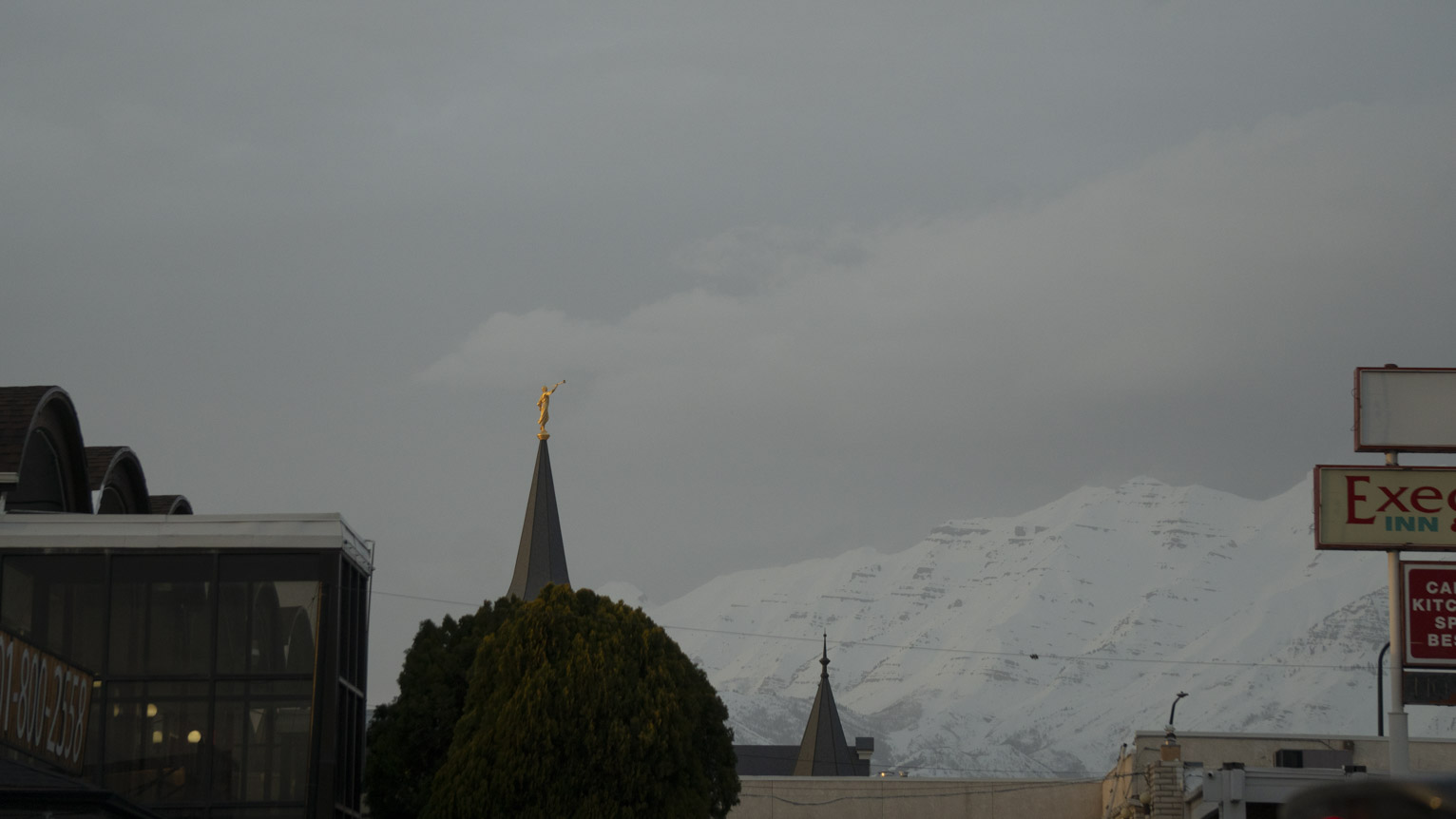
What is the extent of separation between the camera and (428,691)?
34688 millimetres

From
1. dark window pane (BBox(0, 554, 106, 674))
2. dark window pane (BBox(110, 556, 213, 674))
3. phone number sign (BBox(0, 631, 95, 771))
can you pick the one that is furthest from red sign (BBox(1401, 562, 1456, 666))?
dark window pane (BBox(0, 554, 106, 674))

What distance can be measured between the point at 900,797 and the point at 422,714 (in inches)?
849

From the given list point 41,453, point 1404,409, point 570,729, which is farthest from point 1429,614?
point 41,453

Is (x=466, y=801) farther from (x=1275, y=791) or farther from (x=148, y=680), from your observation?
(x=1275, y=791)

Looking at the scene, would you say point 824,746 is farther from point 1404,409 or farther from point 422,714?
point 1404,409

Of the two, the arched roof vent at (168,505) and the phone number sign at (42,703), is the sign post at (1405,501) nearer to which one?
the phone number sign at (42,703)

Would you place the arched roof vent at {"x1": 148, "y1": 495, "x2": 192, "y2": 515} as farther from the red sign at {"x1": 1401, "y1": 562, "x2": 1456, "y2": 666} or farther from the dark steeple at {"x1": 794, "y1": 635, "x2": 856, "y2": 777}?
the dark steeple at {"x1": 794, "y1": 635, "x2": 856, "y2": 777}

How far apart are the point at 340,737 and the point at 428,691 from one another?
667cm

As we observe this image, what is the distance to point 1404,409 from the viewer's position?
24.4 meters

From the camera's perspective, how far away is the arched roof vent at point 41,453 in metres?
28.7

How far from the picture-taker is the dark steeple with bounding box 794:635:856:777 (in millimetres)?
83250

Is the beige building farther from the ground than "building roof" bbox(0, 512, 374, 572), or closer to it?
closer to it

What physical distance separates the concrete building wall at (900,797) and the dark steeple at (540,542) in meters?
21.2

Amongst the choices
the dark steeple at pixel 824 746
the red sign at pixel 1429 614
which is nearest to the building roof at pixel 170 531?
the red sign at pixel 1429 614
